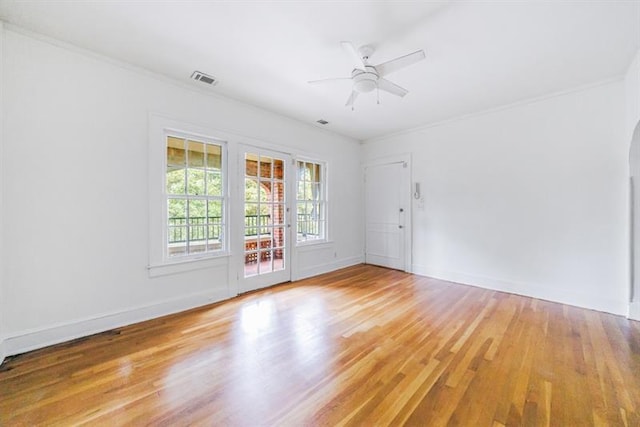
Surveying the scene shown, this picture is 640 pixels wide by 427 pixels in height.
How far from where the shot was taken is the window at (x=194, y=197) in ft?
10.9

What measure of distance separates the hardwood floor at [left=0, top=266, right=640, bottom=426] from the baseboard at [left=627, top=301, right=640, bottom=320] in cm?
12

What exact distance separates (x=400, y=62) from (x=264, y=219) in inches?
114

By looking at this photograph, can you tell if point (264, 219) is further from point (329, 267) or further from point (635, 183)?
point (635, 183)

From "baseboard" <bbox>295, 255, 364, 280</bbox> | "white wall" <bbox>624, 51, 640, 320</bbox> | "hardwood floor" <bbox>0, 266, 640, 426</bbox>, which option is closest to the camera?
Result: "hardwood floor" <bbox>0, 266, 640, 426</bbox>

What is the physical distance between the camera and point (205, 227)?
3.61 meters

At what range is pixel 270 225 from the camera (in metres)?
4.38

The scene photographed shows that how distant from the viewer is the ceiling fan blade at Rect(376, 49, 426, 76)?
2197mm

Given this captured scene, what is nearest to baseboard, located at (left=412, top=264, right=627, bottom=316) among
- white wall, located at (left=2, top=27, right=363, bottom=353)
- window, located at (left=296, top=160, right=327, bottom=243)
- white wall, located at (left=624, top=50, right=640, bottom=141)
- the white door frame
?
the white door frame

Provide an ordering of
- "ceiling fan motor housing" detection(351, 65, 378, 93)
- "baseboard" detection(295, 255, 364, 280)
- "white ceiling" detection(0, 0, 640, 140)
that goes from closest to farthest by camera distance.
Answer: "white ceiling" detection(0, 0, 640, 140) → "ceiling fan motor housing" detection(351, 65, 378, 93) → "baseboard" detection(295, 255, 364, 280)

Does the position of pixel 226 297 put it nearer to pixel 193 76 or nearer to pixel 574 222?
pixel 193 76

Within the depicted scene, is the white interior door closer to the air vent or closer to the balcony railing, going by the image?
the balcony railing

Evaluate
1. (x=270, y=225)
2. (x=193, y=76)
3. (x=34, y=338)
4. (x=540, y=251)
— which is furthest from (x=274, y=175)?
(x=540, y=251)

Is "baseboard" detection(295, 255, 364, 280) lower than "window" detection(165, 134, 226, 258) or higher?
lower

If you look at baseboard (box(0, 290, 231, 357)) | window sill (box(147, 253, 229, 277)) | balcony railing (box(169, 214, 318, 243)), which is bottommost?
baseboard (box(0, 290, 231, 357))
